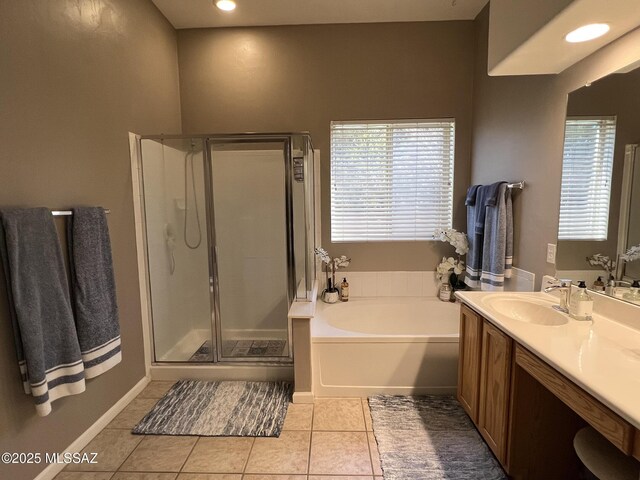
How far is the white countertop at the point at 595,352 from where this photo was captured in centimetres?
91

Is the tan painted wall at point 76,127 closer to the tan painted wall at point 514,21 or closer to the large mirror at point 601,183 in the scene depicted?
the tan painted wall at point 514,21

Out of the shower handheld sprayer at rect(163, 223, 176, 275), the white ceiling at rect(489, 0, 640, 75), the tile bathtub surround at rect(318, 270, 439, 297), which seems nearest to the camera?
the white ceiling at rect(489, 0, 640, 75)

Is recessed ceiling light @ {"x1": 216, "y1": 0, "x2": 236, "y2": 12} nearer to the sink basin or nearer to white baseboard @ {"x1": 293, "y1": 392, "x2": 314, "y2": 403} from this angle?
the sink basin

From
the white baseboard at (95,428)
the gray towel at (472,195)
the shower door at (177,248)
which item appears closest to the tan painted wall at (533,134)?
the gray towel at (472,195)

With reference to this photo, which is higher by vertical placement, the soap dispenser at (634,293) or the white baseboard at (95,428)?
the soap dispenser at (634,293)

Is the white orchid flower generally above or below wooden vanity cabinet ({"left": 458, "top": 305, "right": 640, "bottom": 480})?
above

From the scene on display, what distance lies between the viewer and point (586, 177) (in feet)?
5.39

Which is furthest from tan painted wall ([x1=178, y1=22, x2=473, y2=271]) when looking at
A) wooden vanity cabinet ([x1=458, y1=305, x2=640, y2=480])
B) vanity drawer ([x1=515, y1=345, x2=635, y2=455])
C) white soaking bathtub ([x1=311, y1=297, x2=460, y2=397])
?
vanity drawer ([x1=515, y1=345, x2=635, y2=455])

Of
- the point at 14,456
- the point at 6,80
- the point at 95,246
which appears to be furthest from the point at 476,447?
the point at 6,80

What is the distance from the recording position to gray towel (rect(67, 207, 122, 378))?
5.48 ft

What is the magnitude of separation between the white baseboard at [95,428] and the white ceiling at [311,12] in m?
3.08

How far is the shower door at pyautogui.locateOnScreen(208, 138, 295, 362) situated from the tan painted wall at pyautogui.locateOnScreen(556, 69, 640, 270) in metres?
1.87

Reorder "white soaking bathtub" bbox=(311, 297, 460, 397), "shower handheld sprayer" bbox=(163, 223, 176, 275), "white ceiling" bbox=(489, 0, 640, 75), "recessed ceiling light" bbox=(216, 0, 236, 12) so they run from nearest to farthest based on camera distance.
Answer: "white ceiling" bbox=(489, 0, 640, 75) → "white soaking bathtub" bbox=(311, 297, 460, 397) → "recessed ceiling light" bbox=(216, 0, 236, 12) → "shower handheld sprayer" bbox=(163, 223, 176, 275)

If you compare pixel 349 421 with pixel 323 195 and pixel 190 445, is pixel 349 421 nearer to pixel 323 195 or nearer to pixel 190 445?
pixel 190 445
